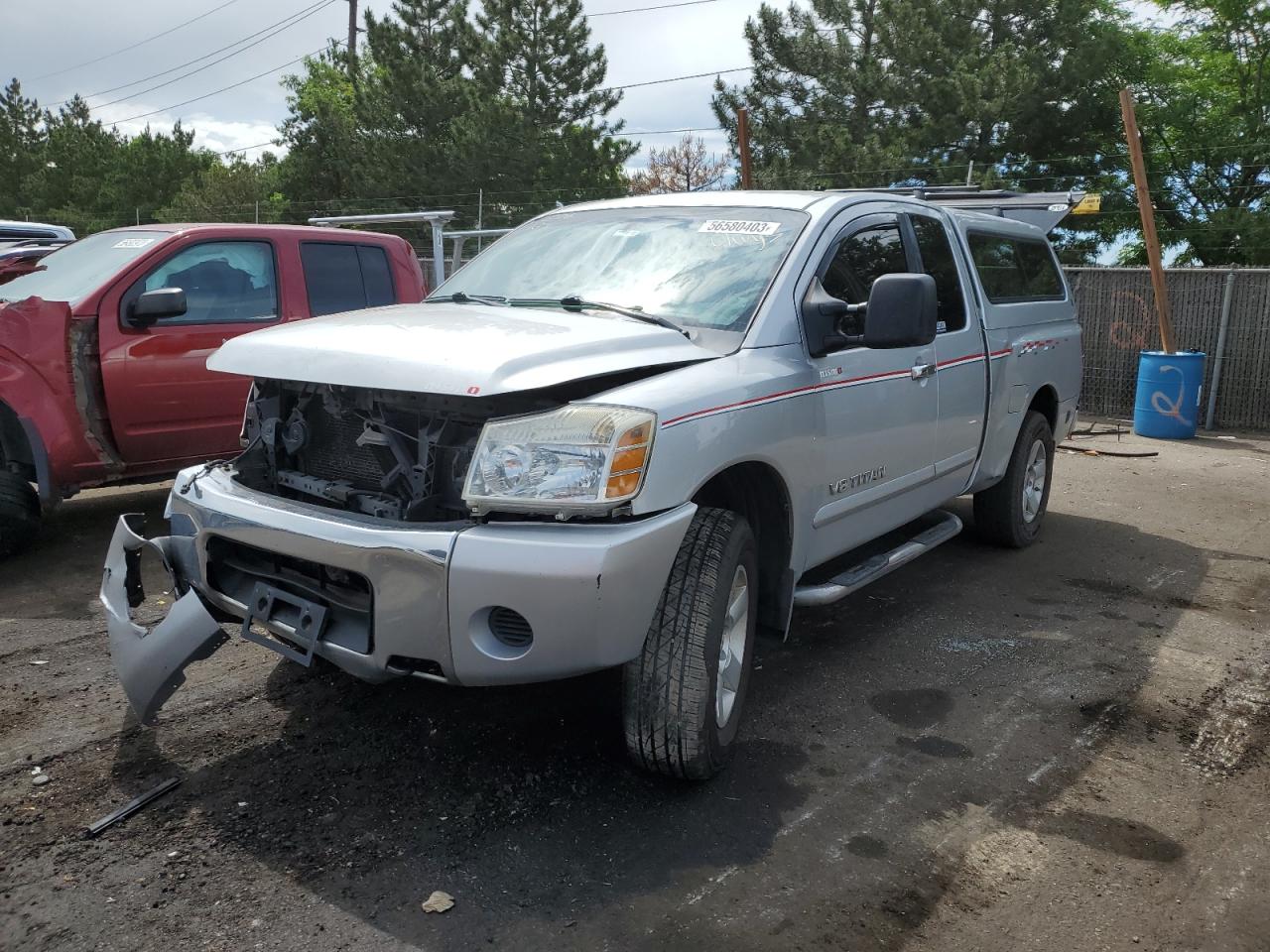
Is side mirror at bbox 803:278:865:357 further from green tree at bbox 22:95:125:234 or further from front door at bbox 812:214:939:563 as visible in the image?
green tree at bbox 22:95:125:234

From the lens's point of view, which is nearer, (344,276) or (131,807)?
(131,807)

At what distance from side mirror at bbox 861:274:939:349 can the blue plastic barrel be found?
9176mm

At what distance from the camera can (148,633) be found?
346cm

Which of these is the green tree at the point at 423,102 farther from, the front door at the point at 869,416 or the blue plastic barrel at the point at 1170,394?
→ the front door at the point at 869,416

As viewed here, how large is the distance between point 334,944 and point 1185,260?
92.7 ft

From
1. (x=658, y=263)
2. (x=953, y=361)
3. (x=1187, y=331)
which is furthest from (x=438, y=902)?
(x=1187, y=331)

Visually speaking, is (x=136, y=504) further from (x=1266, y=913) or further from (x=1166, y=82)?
(x=1166, y=82)

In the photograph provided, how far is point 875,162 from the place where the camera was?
24.9 meters

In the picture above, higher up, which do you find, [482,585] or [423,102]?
[423,102]

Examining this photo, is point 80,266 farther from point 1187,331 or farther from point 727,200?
point 1187,331

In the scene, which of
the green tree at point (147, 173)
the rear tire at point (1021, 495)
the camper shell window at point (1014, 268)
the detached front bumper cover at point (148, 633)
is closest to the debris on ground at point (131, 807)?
the detached front bumper cover at point (148, 633)

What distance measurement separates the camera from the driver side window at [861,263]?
4297mm

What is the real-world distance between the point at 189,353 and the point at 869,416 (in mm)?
4062

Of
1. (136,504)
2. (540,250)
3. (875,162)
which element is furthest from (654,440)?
(875,162)
